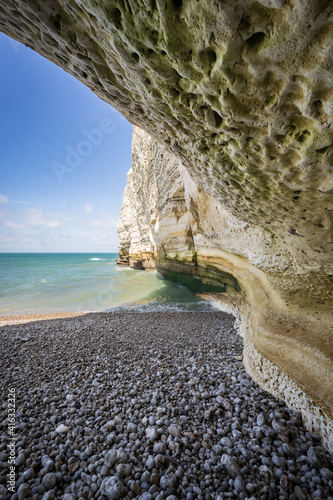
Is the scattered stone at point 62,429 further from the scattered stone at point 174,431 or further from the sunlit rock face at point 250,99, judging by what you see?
the sunlit rock face at point 250,99

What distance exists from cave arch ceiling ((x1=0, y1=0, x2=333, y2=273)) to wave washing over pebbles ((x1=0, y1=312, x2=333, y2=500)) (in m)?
1.94

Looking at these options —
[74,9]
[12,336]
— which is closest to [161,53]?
[74,9]

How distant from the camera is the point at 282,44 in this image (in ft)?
3.27

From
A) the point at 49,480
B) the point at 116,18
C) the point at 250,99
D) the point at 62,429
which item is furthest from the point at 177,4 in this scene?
the point at 62,429

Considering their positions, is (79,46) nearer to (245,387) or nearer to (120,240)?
(245,387)

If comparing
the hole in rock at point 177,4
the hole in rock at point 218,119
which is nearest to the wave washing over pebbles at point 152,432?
the hole in rock at point 218,119

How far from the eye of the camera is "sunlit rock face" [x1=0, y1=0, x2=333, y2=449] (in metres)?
1.02

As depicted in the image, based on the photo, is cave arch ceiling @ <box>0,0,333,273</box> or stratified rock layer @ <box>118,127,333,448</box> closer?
cave arch ceiling @ <box>0,0,333,273</box>

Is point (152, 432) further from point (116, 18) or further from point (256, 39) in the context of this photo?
point (116, 18)

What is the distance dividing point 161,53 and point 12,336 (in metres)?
6.21

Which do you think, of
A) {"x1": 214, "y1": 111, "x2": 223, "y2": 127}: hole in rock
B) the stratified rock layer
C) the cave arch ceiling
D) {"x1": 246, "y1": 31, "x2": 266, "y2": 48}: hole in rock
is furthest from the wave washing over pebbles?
{"x1": 246, "y1": 31, "x2": 266, "y2": 48}: hole in rock

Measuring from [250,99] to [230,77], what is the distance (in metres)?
0.19

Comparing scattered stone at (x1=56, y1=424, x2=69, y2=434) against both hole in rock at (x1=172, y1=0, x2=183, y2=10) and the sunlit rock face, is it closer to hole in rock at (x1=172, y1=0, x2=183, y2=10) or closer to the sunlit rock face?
the sunlit rock face

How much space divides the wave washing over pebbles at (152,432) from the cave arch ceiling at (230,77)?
6.38 ft
